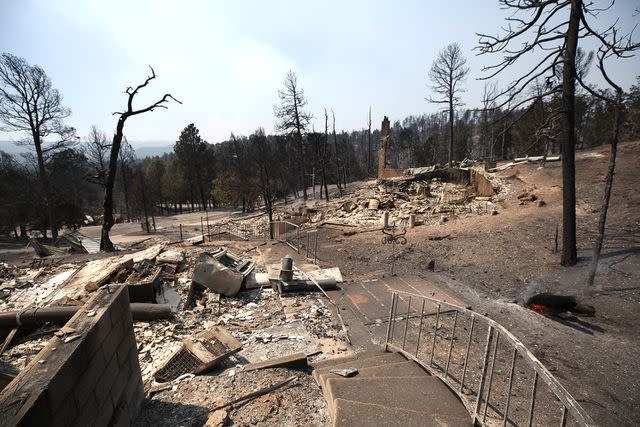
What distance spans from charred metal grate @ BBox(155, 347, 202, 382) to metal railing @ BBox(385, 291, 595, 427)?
322 cm

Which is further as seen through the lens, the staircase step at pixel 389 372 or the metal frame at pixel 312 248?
the metal frame at pixel 312 248

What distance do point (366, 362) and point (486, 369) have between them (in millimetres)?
1990

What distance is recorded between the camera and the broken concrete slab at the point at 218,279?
7949 mm

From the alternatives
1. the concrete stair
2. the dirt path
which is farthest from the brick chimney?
the concrete stair

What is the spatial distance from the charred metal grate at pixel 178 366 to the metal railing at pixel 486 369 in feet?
10.6

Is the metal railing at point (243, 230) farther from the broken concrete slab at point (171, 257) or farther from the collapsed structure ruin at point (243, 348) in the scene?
the broken concrete slab at point (171, 257)

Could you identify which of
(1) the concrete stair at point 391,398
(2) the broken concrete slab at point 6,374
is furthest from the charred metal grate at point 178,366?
(1) the concrete stair at point 391,398

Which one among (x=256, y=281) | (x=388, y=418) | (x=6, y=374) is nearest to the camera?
(x=388, y=418)

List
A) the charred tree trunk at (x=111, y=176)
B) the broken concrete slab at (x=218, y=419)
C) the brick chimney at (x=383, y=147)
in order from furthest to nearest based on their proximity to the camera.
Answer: the brick chimney at (x=383, y=147) → the charred tree trunk at (x=111, y=176) → the broken concrete slab at (x=218, y=419)

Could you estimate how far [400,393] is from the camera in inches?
145

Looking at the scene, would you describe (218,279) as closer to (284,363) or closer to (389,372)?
(284,363)

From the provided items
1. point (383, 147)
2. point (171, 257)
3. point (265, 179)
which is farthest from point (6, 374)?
point (383, 147)

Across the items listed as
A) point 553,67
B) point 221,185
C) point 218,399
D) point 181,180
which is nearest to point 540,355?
point 218,399

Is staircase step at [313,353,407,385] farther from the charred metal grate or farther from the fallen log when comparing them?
the fallen log
